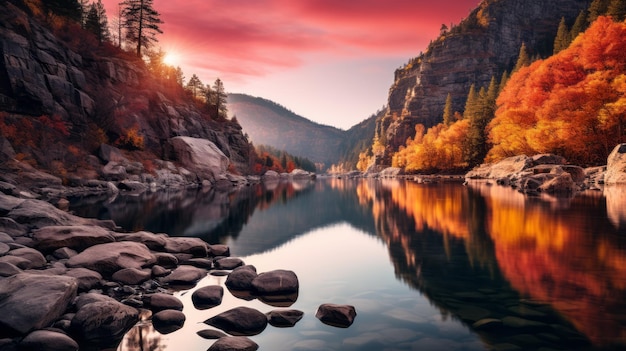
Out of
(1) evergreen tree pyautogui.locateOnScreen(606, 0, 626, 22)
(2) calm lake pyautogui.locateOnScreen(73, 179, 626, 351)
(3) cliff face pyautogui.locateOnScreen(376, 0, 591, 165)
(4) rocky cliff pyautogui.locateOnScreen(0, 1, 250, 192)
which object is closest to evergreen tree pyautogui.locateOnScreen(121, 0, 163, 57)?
(4) rocky cliff pyautogui.locateOnScreen(0, 1, 250, 192)

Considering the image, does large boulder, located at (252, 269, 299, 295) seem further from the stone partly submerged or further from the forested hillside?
the forested hillside

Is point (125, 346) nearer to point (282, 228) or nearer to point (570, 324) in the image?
point (570, 324)

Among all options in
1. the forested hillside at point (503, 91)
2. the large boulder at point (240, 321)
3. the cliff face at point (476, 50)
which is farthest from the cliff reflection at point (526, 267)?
the cliff face at point (476, 50)

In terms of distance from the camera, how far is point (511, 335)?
5.61m

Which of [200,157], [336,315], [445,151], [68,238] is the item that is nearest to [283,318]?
[336,315]

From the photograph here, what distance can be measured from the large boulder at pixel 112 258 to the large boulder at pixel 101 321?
234 centimetres

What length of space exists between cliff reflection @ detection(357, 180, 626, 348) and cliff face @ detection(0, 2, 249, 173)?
38.3m

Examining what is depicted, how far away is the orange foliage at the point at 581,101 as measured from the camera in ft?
125

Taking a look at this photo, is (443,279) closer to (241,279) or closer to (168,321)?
(241,279)

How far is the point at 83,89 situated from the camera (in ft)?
145

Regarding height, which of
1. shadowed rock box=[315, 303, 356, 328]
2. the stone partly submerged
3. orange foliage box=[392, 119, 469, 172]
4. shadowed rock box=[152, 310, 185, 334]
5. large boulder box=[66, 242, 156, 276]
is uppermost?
orange foliage box=[392, 119, 469, 172]

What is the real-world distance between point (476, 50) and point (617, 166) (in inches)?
4796

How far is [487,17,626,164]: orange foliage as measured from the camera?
125 ft

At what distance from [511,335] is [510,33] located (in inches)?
6627
